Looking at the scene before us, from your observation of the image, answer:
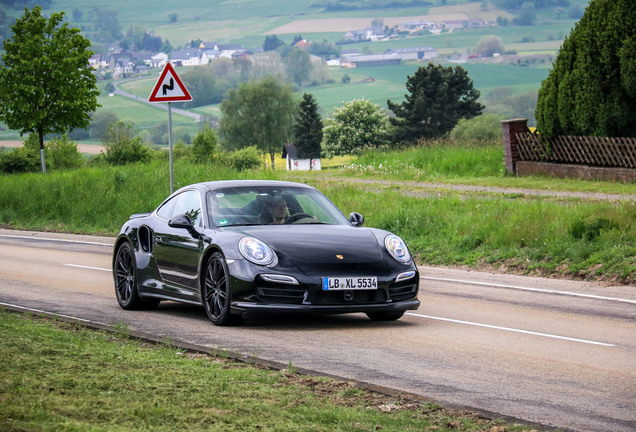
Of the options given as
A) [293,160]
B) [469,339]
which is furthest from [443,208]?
[293,160]

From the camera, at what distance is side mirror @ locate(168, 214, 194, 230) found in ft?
36.4

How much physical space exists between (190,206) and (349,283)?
244 cm

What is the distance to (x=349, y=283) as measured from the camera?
10117mm

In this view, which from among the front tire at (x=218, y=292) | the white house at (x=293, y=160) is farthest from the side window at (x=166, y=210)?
the white house at (x=293, y=160)

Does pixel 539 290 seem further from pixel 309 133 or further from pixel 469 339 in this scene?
pixel 309 133

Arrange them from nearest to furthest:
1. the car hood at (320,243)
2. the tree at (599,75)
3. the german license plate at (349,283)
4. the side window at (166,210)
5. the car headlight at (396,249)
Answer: the german license plate at (349,283), the car hood at (320,243), the car headlight at (396,249), the side window at (166,210), the tree at (599,75)

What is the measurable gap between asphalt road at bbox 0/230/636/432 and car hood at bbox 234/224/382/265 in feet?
2.35

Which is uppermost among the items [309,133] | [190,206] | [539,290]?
[190,206]

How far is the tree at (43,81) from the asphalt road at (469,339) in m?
37.6

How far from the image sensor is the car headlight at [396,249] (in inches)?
416

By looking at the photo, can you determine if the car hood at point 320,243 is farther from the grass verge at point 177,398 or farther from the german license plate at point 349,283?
the grass verge at point 177,398

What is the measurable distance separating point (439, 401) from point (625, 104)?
81.9 ft

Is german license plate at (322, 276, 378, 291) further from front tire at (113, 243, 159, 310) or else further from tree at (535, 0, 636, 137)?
tree at (535, 0, 636, 137)

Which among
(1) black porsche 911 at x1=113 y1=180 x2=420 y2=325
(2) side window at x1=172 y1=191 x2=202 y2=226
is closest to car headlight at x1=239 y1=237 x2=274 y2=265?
(1) black porsche 911 at x1=113 y1=180 x2=420 y2=325
